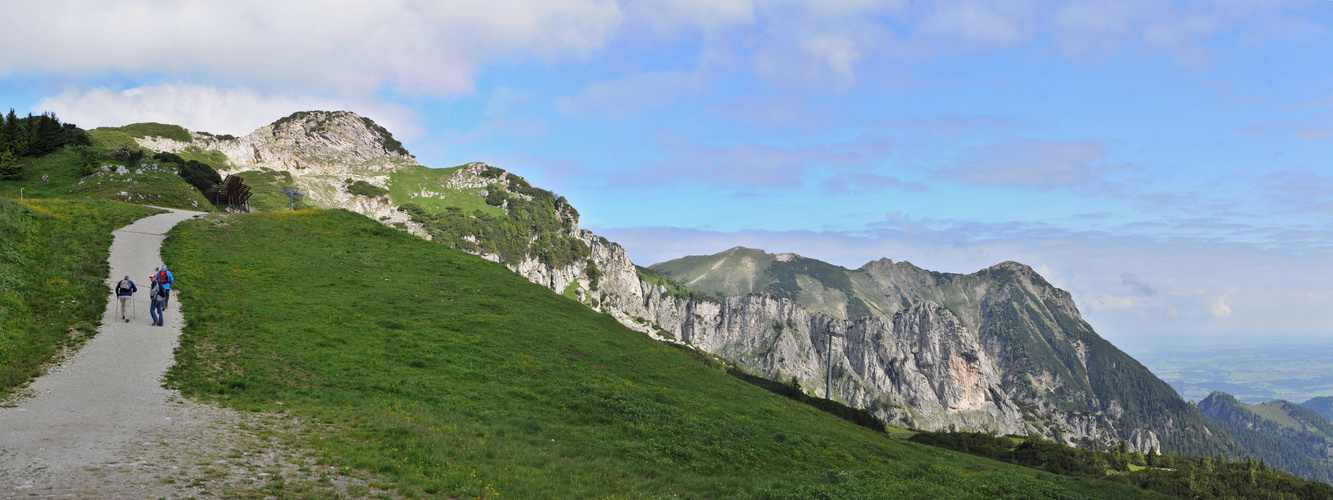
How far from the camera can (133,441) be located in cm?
1725

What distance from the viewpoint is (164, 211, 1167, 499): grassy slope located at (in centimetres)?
2202

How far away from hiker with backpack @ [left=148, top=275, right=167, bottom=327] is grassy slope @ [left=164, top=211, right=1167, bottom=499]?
59.1 inches

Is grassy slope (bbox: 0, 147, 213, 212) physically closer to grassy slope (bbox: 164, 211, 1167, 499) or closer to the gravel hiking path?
grassy slope (bbox: 164, 211, 1167, 499)

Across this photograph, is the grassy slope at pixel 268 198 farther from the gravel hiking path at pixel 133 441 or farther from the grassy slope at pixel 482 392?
the gravel hiking path at pixel 133 441

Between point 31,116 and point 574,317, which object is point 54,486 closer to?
point 574,317

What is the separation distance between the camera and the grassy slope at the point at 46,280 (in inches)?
956

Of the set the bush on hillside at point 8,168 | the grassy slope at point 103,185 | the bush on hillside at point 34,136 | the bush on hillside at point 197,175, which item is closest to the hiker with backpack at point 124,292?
the grassy slope at point 103,185

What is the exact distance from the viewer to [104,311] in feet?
99.7

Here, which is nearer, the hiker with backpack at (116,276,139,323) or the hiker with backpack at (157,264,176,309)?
the hiker with backpack at (116,276,139,323)

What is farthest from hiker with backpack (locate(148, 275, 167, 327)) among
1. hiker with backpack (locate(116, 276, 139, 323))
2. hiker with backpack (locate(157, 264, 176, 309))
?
hiker with backpack (locate(116, 276, 139, 323))

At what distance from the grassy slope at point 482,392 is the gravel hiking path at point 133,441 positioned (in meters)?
1.41

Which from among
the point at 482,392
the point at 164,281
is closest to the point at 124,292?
the point at 164,281

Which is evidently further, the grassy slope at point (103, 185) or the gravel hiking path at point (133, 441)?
the grassy slope at point (103, 185)

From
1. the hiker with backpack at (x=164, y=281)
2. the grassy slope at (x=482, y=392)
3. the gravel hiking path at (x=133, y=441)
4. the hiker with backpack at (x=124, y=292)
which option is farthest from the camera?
the hiker with backpack at (x=164, y=281)
